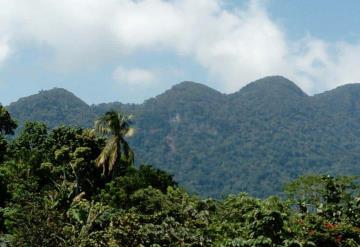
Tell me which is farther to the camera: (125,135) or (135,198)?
(125,135)

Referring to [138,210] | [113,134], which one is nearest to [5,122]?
[113,134]

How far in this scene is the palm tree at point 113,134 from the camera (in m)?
44.8

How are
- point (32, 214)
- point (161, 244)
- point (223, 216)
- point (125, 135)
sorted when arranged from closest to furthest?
1. point (32, 214)
2. point (161, 244)
3. point (223, 216)
4. point (125, 135)

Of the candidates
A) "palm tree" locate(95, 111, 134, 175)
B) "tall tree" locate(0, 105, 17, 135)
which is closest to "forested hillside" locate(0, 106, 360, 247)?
"palm tree" locate(95, 111, 134, 175)

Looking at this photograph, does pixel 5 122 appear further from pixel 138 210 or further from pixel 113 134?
pixel 138 210

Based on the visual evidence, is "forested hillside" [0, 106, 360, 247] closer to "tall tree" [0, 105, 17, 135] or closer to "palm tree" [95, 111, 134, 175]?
"palm tree" [95, 111, 134, 175]

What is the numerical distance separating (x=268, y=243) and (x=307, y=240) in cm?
317

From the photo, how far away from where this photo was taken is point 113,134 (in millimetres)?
45188

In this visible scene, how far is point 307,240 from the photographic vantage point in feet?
83.7

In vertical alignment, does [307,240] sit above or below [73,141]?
below

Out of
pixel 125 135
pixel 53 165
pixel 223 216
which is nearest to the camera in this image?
pixel 223 216

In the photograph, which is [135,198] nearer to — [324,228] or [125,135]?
[125,135]

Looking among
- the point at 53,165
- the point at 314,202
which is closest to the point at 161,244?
the point at 314,202

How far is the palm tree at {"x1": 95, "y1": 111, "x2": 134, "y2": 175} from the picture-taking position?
44750 mm
